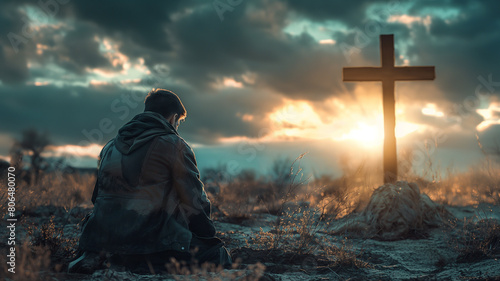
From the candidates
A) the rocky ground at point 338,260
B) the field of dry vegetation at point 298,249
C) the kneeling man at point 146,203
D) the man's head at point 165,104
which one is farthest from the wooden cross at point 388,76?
the kneeling man at point 146,203

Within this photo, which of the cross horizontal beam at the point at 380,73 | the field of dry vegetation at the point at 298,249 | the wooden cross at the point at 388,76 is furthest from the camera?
the cross horizontal beam at the point at 380,73

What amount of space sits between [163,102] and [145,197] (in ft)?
3.06

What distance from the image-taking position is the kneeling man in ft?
11.2

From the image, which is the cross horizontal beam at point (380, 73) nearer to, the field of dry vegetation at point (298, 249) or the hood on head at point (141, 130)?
the field of dry vegetation at point (298, 249)

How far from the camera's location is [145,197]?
342 centimetres

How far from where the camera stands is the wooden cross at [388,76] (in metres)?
7.71

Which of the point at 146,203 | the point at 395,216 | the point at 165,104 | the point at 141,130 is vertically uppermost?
the point at 165,104

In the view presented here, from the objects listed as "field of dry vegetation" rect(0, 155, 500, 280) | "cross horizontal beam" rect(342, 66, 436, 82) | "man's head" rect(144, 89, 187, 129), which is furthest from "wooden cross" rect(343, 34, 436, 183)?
"man's head" rect(144, 89, 187, 129)

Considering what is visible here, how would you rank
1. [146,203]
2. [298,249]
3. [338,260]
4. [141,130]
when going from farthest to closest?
[298,249] → [338,260] → [141,130] → [146,203]

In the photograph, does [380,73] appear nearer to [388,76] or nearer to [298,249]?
[388,76]

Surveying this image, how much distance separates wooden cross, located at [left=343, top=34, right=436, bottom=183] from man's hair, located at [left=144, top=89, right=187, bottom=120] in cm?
502

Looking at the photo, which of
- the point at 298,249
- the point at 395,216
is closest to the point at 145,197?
the point at 298,249

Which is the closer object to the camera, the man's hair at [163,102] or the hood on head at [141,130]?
the hood on head at [141,130]

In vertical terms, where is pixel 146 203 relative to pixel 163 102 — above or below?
below
